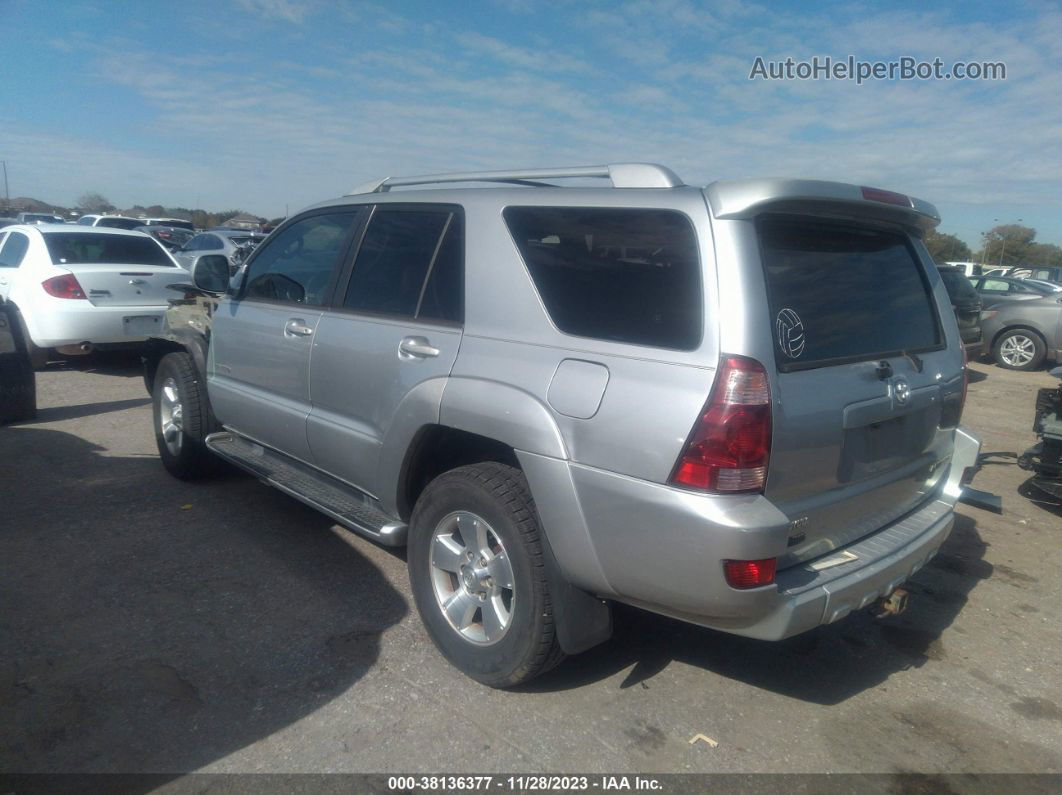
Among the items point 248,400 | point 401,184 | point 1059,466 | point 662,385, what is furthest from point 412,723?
point 1059,466

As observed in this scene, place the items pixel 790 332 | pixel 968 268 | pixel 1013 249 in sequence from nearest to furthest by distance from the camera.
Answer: pixel 790 332 < pixel 968 268 < pixel 1013 249

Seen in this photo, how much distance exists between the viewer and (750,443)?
2.52 meters

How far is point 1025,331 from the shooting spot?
13.5 metres

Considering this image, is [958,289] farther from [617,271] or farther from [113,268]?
[113,268]

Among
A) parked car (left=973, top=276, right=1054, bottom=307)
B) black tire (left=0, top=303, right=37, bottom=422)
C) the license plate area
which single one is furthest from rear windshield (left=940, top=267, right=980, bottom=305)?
black tire (left=0, top=303, right=37, bottom=422)

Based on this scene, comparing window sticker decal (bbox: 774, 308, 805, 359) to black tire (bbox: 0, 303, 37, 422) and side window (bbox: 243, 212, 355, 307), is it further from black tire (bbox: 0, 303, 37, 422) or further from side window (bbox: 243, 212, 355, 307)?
black tire (bbox: 0, 303, 37, 422)

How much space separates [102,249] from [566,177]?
8377mm

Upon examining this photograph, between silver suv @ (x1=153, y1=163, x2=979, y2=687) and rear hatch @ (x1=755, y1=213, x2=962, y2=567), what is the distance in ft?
0.04

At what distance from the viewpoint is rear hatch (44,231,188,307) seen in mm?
9078

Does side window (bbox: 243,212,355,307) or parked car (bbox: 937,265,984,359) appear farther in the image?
parked car (bbox: 937,265,984,359)

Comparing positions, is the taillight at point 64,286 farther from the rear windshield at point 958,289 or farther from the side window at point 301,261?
the rear windshield at point 958,289

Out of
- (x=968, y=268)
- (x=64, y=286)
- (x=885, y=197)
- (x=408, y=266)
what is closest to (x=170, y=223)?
(x=64, y=286)

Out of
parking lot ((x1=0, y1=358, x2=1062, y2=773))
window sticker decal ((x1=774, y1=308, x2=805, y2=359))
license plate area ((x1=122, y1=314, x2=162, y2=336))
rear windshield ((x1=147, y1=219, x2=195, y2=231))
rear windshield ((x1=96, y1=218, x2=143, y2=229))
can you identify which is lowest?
parking lot ((x1=0, y1=358, x2=1062, y2=773))

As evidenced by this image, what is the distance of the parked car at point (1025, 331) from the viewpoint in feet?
43.5
